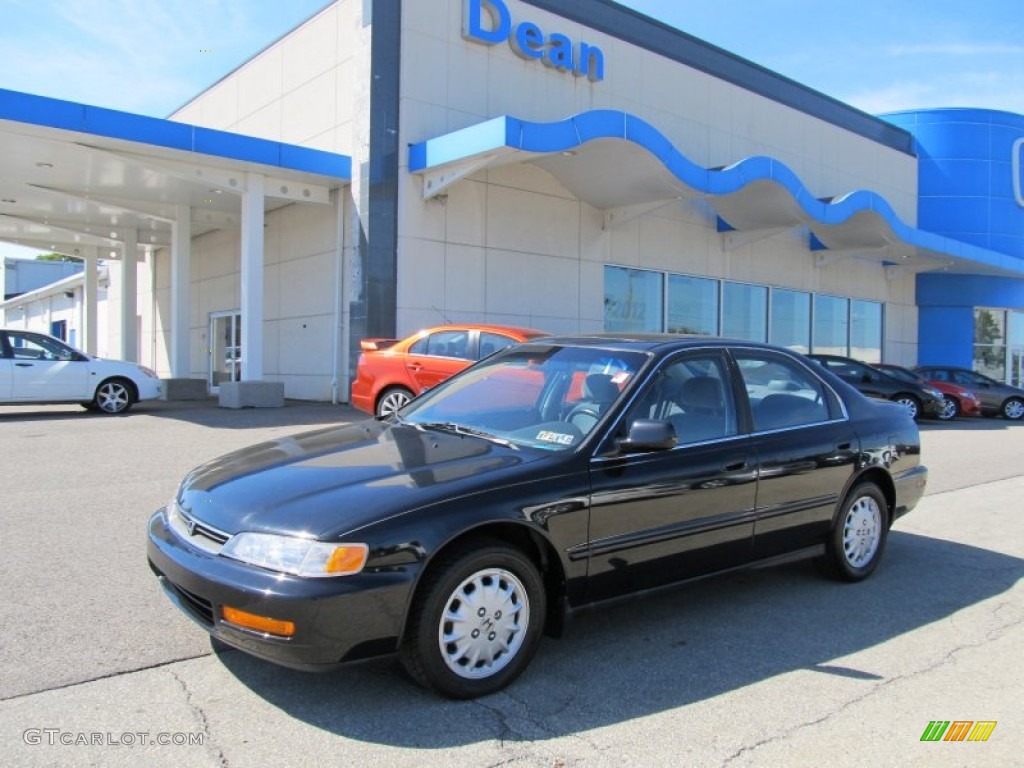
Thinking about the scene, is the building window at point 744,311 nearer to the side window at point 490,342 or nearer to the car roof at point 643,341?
the side window at point 490,342

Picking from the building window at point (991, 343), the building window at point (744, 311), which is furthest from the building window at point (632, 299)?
the building window at point (991, 343)

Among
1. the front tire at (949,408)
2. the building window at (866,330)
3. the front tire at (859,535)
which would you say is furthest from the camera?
the building window at (866,330)

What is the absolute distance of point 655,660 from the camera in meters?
3.75

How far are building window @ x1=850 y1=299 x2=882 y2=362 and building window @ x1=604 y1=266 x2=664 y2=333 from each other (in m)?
10.5

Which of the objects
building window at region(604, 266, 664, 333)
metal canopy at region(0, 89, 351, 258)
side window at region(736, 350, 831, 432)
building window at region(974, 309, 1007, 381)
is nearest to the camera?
side window at region(736, 350, 831, 432)

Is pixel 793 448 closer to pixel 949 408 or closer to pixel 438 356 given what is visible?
pixel 438 356

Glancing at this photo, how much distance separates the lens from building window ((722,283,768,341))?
74.1 feet

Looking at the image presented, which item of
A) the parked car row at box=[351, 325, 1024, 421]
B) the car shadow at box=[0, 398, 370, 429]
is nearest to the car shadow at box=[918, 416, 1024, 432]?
the parked car row at box=[351, 325, 1024, 421]

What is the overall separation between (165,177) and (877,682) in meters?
15.4

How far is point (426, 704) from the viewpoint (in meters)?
3.19

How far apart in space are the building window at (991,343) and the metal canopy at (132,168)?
87.0 ft

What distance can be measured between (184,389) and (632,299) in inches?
427

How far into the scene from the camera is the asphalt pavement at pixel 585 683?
9.46ft

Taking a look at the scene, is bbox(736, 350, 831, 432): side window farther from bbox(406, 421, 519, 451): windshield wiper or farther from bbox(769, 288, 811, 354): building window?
bbox(769, 288, 811, 354): building window
